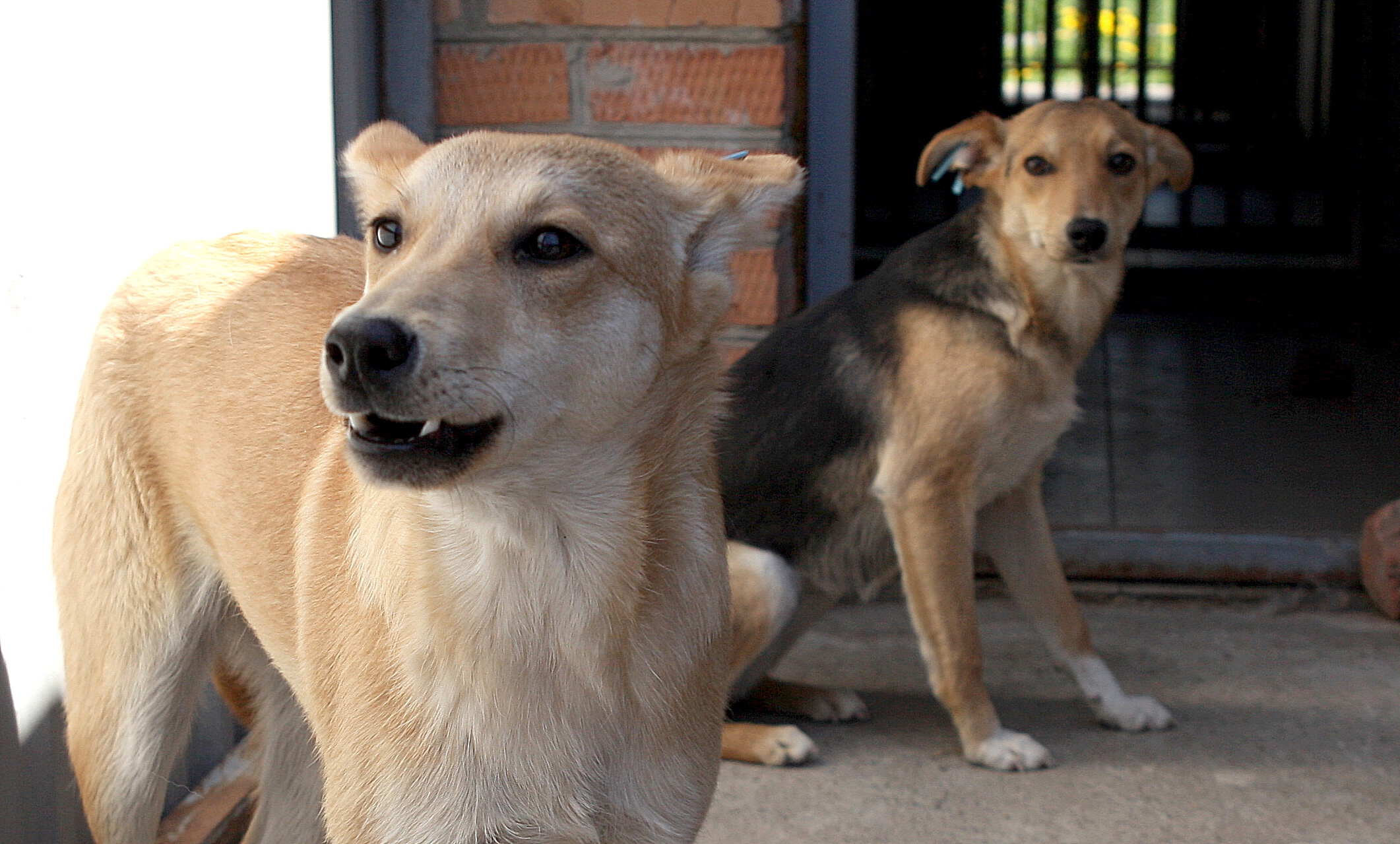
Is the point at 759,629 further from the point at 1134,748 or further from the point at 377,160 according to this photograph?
Answer: the point at 377,160

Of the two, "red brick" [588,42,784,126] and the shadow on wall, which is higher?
"red brick" [588,42,784,126]

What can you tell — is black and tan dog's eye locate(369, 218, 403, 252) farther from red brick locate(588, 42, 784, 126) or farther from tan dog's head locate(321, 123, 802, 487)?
red brick locate(588, 42, 784, 126)

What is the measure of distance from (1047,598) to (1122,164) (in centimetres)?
114

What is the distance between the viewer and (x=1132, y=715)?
3.12 m

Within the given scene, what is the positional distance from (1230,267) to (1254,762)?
24.5ft

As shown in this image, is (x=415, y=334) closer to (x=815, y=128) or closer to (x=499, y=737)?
(x=499, y=737)

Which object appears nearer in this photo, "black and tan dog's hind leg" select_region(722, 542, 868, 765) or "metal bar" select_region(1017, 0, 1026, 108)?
"black and tan dog's hind leg" select_region(722, 542, 868, 765)

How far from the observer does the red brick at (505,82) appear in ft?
11.7

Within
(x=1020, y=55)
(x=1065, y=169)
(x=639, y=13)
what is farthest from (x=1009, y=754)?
(x=1020, y=55)

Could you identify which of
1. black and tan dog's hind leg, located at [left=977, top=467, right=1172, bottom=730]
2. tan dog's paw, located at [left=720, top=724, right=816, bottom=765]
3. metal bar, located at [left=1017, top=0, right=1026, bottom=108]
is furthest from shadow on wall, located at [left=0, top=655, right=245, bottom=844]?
metal bar, located at [left=1017, top=0, right=1026, bottom=108]

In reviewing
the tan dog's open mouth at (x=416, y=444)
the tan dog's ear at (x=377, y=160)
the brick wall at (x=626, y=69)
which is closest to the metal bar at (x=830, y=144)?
the brick wall at (x=626, y=69)

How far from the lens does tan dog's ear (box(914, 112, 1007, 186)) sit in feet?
10.9

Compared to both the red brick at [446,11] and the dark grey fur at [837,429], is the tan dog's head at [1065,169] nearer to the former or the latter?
the dark grey fur at [837,429]

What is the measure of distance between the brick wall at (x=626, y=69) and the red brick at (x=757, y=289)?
79 millimetres
